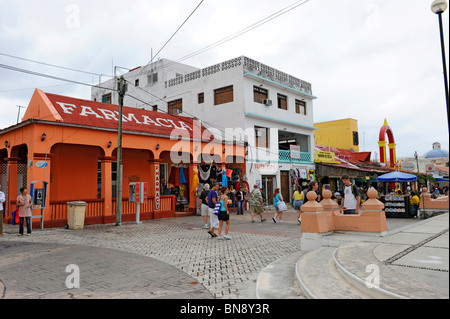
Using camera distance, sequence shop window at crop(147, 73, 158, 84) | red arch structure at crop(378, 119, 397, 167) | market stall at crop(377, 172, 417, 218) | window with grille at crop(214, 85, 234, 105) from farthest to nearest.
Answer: red arch structure at crop(378, 119, 397, 167), shop window at crop(147, 73, 158, 84), window with grille at crop(214, 85, 234, 105), market stall at crop(377, 172, 417, 218)

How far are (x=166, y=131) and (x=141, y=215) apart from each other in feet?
15.6

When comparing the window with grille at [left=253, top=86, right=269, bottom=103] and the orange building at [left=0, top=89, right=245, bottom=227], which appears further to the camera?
the window with grille at [left=253, top=86, right=269, bottom=103]

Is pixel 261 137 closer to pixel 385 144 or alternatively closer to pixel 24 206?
pixel 24 206

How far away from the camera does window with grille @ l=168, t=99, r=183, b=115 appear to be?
24.5 meters

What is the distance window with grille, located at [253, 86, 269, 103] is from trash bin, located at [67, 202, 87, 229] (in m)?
13.7

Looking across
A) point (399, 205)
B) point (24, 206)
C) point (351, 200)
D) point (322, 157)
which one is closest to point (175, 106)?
point (322, 157)

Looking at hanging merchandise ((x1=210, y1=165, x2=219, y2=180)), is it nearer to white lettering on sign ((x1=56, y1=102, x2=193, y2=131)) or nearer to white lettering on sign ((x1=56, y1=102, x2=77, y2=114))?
white lettering on sign ((x1=56, y1=102, x2=193, y2=131))

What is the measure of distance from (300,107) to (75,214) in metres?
19.5

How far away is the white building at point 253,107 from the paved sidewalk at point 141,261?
→ 10.5 metres

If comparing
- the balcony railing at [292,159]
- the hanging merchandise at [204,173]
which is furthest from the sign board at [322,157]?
the hanging merchandise at [204,173]

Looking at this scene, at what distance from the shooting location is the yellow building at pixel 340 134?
36625 mm

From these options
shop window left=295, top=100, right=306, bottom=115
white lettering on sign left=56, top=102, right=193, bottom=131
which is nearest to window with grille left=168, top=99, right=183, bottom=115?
white lettering on sign left=56, top=102, right=193, bottom=131

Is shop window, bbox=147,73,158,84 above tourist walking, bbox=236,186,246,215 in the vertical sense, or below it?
above

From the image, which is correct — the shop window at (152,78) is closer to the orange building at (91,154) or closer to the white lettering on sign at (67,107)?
the orange building at (91,154)
